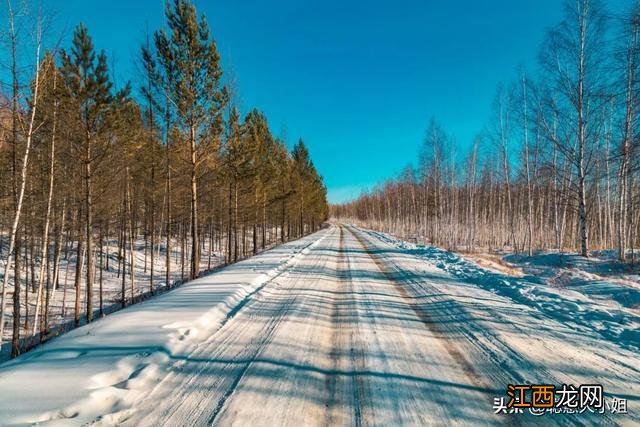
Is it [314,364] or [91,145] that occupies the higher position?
[91,145]

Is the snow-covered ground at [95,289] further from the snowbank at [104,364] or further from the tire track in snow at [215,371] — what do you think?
the tire track in snow at [215,371]

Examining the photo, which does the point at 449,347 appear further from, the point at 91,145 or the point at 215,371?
the point at 91,145

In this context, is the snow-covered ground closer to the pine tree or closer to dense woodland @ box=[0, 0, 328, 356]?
dense woodland @ box=[0, 0, 328, 356]

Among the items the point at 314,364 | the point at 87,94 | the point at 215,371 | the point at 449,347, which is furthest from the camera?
the point at 87,94

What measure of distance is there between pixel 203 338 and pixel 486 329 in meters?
4.51

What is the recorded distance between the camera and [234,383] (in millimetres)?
3184

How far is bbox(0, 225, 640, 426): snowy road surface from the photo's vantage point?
106 inches

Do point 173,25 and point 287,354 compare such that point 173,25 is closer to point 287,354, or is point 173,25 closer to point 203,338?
point 203,338

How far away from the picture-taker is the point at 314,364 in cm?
364

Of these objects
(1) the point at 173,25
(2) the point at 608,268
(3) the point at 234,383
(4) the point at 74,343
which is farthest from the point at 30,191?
(2) the point at 608,268

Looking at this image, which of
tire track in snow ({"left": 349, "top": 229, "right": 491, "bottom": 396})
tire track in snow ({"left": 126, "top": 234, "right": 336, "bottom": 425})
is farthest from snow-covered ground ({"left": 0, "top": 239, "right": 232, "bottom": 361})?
tire track in snow ({"left": 349, "top": 229, "right": 491, "bottom": 396})

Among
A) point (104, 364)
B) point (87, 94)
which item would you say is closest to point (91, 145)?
point (87, 94)

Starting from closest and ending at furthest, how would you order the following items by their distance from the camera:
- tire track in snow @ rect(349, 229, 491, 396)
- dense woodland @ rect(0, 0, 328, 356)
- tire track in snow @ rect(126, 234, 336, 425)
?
tire track in snow @ rect(126, 234, 336, 425)
tire track in snow @ rect(349, 229, 491, 396)
dense woodland @ rect(0, 0, 328, 356)

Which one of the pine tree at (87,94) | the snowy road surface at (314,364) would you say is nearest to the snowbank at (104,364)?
the snowy road surface at (314,364)
